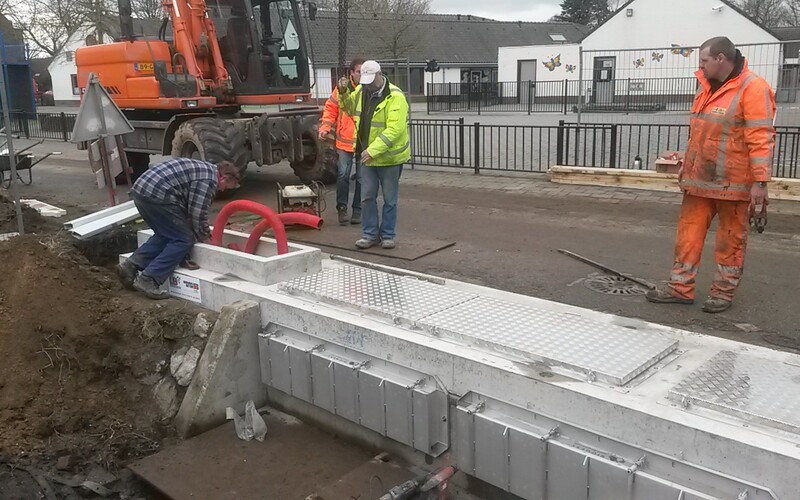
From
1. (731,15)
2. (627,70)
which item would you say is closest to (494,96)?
(731,15)

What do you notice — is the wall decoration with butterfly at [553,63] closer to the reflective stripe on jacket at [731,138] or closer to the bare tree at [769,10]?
the bare tree at [769,10]

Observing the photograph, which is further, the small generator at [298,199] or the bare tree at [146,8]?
the bare tree at [146,8]

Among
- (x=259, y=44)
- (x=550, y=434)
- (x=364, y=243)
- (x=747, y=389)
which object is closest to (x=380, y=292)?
(x=550, y=434)

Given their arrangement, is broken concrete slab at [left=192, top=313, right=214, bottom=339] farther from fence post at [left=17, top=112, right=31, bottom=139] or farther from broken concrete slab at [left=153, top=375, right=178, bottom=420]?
fence post at [left=17, top=112, right=31, bottom=139]

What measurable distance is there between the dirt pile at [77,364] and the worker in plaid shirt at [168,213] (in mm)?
196

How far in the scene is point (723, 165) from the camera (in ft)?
16.6

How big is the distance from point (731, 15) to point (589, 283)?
1217 inches

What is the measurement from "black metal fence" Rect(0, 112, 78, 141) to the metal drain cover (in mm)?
19855

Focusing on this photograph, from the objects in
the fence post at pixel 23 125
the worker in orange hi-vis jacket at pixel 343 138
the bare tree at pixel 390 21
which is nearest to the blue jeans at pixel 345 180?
the worker in orange hi-vis jacket at pixel 343 138

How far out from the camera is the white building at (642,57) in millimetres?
17953

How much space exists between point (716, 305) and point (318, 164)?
7.67 metres

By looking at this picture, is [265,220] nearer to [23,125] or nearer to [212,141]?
[212,141]

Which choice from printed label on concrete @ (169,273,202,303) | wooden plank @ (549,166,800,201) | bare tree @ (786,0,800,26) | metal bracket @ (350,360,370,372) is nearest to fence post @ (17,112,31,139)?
wooden plank @ (549,166,800,201)

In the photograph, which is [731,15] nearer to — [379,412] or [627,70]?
[627,70]
